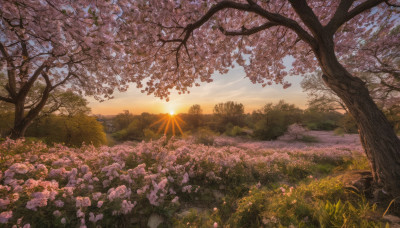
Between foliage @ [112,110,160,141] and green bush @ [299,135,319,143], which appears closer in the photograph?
green bush @ [299,135,319,143]

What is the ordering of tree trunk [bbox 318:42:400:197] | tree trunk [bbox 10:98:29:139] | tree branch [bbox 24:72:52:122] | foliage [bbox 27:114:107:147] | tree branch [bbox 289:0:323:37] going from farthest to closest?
foliage [bbox 27:114:107:147], tree branch [bbox 24:72:52:122], tree trunk [bbox 10:98:29:139], tree branch [bbox 289:0:323:37], tree trunk [bbox 318:42:400:197]

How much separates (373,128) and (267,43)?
4.37m

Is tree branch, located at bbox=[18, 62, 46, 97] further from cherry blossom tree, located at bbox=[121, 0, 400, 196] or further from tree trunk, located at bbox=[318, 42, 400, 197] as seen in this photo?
tree trunk, located at bbox=[318, 42, 400, 197]

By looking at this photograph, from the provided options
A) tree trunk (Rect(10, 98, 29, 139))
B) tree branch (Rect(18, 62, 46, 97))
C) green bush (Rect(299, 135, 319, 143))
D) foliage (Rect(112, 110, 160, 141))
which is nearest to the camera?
tree branch (Rect(18, 62, 46, 97))

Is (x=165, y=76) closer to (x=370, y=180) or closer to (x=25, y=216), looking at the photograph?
(x=25, y=216)

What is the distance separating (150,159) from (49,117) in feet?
40.9

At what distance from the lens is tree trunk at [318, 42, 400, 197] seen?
3.00 metres

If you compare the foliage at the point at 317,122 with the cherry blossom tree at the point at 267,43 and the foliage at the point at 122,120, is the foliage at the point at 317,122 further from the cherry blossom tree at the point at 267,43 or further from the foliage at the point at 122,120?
the foliage at the point at 122,120

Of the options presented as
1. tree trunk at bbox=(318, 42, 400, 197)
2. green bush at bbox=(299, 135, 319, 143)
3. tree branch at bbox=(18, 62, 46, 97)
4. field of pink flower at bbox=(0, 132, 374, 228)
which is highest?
tree branch at bbox=(18, 62, 46, 97)

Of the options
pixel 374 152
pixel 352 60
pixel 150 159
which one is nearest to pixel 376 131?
pixel 374 152

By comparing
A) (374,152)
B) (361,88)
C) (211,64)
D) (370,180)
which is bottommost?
(370,180)

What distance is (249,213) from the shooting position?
3012 millimetres

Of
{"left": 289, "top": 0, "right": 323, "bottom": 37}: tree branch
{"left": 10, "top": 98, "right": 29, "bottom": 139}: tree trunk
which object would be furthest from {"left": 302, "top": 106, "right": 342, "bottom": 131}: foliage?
{"left": 10, "top": 98, "right": 29, "bottom": 139}: tree trunk

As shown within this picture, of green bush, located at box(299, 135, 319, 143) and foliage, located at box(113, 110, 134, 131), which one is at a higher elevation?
foliage, located at box(113, 110, 134, 131)
